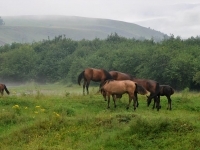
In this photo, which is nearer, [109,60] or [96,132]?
[96,132]

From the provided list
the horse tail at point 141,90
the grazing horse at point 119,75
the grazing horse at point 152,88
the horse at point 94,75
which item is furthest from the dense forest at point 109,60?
the horse tail at point 141,90

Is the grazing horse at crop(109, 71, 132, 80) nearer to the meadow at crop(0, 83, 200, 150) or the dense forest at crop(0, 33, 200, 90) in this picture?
the meadow at crop(0, 83, 200, 150)

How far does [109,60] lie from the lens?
49.6 metres

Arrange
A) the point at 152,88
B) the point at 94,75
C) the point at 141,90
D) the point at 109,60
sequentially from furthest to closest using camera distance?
the point at 109,60
the point at 94,75
the point at 152,88
the point at 141,90

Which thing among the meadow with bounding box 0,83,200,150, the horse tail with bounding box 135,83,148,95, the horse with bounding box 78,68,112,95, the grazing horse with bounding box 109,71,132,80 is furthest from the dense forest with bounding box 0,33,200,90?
the meadow with bounding box 0,83,200,150

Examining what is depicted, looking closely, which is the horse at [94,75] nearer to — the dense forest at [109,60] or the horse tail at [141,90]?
the horse tail at [141,90]

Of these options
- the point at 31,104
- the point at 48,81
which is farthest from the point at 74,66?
the point at 31,104

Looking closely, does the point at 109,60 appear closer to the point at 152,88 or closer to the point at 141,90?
the point at 152,88

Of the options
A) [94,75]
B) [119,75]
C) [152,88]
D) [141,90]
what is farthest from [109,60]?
[141,90]

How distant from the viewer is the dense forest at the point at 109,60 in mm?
37531

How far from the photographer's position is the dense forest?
37531 mm

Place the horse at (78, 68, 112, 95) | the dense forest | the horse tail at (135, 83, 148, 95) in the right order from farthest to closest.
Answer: the dense forest < the horse at (78, 68, 112, 95) < the horse tail at (135, 83, 148, 95)

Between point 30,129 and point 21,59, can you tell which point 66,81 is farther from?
point 30,129

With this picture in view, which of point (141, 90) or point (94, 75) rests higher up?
point (141, 90)
